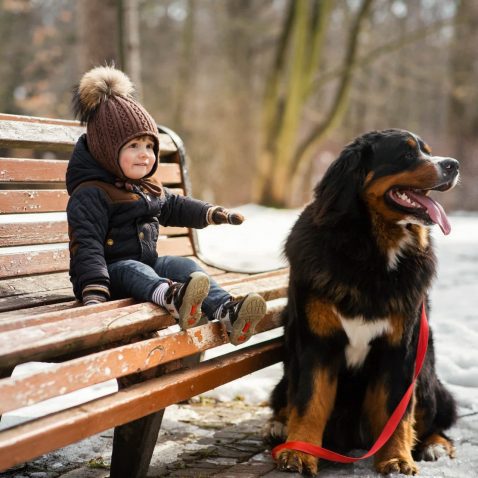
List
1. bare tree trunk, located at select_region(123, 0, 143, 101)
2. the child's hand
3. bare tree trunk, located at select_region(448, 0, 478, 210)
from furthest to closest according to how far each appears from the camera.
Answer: bare tree trunk, located at select_region(448, 0, 478, 210)
bare tree trunk, located at select_region(123, 0, 143, 101)
the child's hand

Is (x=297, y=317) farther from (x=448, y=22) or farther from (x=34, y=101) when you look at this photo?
(x=34, y=101)

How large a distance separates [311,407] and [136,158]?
4.33 feet

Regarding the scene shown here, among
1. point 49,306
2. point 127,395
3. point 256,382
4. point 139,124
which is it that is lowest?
point 256,382

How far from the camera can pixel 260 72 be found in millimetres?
22625

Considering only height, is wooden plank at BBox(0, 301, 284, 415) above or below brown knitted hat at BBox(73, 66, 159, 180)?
below

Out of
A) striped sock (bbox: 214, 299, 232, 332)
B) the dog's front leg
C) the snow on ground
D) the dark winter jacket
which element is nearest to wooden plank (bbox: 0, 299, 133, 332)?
the dark winter jacket

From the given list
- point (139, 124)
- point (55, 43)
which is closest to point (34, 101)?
point (55, 43)

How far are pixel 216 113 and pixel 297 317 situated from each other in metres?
18.8

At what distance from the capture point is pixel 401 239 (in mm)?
3094

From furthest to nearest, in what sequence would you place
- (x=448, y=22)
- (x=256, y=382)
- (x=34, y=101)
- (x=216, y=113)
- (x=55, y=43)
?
(x=216, y=113) → (x=55, y=43) → (x=34, y=101) → (x=448, y=22) → (x=256, y=382)

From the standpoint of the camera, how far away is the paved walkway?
304cm

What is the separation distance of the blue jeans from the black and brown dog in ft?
1.24

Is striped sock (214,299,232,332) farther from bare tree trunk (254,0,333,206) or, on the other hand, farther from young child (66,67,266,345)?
bare tree trunk (254,0,333,206)

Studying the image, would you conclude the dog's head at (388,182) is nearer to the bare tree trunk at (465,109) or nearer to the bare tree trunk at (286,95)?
the bare tree trunk at (286,95)
